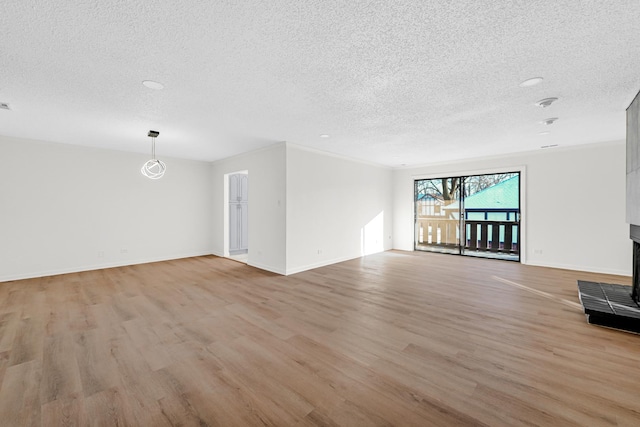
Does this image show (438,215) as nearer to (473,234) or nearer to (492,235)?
(473,234)

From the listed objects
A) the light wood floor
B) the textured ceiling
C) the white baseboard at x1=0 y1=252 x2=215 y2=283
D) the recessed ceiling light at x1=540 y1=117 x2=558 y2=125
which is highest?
the recessed ceiling light at x1=540 y1=117 x2=558 y2=125

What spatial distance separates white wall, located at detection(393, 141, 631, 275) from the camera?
4.69 m

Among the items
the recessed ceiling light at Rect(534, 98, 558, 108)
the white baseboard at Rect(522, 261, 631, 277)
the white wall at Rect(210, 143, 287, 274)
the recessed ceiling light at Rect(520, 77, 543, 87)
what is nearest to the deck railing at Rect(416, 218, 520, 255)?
the white baseboard at Rect(522, 261, 631, 277)

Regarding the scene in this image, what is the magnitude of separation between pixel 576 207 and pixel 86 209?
30.8 feet

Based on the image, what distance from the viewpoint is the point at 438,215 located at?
739cm

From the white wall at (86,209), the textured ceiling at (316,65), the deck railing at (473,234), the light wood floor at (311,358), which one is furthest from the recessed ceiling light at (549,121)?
the white wall at (86,209)

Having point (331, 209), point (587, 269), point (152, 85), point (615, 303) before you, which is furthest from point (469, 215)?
point (152, 85)

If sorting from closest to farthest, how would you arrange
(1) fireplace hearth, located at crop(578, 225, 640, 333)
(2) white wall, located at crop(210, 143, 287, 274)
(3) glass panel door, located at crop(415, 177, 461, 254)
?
(1) fireplace hearth, located at crop(578, 225, 640, 333) < (2) white wall, located at crop(210, 143, 287, 274) < (3) glass panel door, located at crop(415, 177, 461, 254)

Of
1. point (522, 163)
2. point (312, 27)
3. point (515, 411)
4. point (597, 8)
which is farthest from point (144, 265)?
point (522, 163)

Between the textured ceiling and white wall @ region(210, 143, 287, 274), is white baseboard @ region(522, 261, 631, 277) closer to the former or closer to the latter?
the textured ceiling

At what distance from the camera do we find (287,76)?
2406mm

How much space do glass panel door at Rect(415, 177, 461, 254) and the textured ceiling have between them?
309 cm

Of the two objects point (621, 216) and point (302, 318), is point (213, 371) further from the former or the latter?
point (621, 216)

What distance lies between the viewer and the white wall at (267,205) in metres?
4.85
